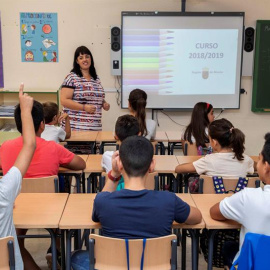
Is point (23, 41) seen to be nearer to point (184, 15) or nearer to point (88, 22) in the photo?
point (88, 22)

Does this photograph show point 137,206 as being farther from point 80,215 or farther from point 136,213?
point 80,215

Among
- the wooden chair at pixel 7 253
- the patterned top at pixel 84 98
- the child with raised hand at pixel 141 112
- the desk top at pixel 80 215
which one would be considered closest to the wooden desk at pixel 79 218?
the desk top at pixel 80 215

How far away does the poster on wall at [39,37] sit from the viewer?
5918mm

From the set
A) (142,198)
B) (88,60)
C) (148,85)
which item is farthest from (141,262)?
(148,85)

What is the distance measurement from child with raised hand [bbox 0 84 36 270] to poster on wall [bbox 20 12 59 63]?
431cm

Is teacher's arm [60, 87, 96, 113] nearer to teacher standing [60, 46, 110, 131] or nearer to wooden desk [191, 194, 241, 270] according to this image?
teacher standing [60, 46, 110, 131]

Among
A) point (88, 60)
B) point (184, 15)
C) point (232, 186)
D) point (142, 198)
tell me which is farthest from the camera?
point (184, 15)

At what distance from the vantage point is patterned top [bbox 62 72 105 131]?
4.59 metres

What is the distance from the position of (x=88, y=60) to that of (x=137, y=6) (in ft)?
5.86

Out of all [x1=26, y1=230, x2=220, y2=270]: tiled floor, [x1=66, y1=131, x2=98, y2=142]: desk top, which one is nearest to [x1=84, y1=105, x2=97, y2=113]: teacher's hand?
[x1=66, y1=131, x2=98, y2=142]: desk top

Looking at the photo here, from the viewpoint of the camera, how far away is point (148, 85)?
6.16 m

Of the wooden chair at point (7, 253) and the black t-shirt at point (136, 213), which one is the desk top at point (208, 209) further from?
the wooden chair at point (7, 253)

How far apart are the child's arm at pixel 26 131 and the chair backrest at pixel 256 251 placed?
106 cm

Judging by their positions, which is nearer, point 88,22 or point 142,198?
point 142,198
